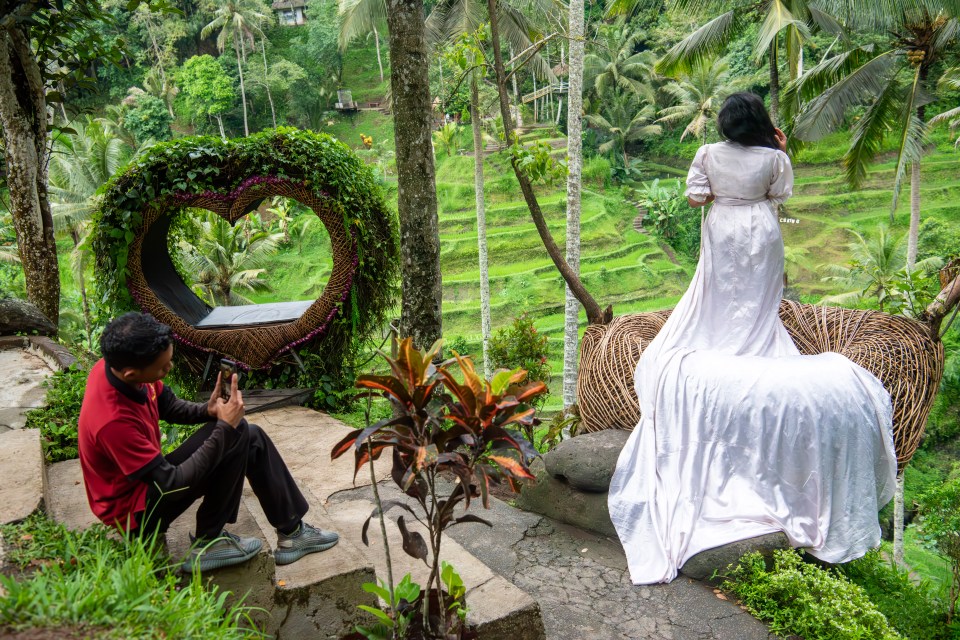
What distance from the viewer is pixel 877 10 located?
10641mm

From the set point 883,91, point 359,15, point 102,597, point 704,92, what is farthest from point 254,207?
point 704,92

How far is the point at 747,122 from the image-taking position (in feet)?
14.1

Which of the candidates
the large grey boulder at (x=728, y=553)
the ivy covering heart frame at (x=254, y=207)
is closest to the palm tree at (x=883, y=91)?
the ivy covering heart frame at (x=254, y=207)

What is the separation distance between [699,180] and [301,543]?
3.09m

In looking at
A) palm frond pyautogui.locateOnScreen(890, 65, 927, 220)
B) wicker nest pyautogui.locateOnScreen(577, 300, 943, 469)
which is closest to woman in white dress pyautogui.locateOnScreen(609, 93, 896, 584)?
wicker nest pyautogui.locateOnScreen(577, 300, 943, 469)

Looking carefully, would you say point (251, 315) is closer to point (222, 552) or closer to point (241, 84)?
point (222, 552)

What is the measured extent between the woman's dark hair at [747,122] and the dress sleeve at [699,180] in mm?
191

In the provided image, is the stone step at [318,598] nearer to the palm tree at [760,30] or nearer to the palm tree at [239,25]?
the palm tree at [760,30]

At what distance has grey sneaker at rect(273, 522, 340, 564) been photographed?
301 cm

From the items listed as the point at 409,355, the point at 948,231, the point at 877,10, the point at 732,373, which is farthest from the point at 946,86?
the point at 409,355

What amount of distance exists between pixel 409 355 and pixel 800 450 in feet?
7.94

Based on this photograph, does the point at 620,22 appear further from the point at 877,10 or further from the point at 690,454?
the point at 690,454

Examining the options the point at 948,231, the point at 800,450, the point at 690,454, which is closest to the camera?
the point at 800,450

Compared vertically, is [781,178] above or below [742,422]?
above
